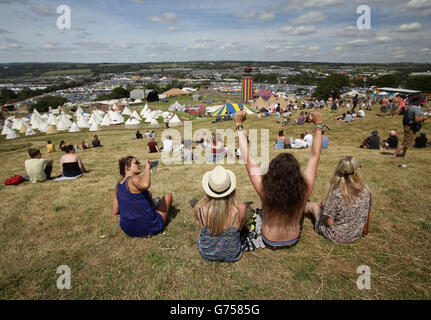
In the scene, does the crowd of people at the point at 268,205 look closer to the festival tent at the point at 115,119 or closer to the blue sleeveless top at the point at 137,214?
the blue sleeveless top at the point at 137,214

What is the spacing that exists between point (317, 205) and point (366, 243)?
34.1 inches

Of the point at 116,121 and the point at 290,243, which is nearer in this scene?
the point at 290,243

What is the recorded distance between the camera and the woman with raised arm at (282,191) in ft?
9.00

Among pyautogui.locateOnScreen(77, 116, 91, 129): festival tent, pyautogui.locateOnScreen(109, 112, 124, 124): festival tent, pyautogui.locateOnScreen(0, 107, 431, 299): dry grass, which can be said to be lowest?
pyautogui.locateOnScreen(0, 107, 431, 299): dry grass

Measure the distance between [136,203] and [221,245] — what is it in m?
1.50

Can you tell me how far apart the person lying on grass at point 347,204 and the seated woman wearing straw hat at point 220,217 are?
135 cm

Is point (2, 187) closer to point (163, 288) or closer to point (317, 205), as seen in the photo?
point (163, 288)

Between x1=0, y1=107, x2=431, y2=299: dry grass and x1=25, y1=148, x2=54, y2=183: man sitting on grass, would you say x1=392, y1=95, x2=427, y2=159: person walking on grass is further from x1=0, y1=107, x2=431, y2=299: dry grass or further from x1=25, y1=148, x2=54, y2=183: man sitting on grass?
x1=25, y1=148, x2=54, y2=183: man sitting on grass

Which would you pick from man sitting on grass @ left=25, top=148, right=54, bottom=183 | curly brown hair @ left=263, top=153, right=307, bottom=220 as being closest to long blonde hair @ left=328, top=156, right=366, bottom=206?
curly brown hair @ left=263, top=153, right=307, bottom=220

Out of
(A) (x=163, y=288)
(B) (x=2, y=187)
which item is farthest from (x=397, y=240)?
(B) (x=2, y=187)

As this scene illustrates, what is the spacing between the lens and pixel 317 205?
12.8 ft

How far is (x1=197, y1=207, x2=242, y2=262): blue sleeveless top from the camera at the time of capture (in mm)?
2957

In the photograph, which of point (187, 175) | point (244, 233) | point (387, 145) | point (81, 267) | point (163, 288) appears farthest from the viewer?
point (387, 145)

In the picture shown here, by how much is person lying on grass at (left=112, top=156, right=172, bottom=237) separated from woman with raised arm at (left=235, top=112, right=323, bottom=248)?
5.51 feet
